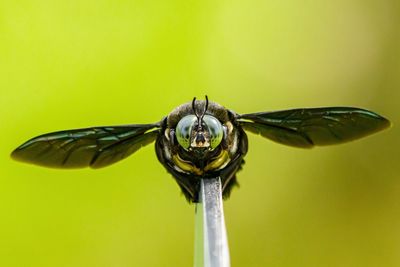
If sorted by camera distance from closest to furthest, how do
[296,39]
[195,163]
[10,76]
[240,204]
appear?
[195,163]
[10,76]
[240,204]
[296,39]

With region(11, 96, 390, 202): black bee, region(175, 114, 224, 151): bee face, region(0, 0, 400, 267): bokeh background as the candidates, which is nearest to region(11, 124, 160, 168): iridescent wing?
region(11, 96, 390, 202): black bee

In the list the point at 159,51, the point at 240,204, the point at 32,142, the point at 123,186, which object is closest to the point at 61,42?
the point at 159,51

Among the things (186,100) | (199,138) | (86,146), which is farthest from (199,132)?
(186,100)

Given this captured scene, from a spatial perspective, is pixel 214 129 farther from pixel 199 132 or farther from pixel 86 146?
pixel 86 146

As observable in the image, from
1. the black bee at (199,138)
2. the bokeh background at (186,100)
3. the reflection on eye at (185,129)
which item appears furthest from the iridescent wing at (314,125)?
the bokeh background at (186,100)

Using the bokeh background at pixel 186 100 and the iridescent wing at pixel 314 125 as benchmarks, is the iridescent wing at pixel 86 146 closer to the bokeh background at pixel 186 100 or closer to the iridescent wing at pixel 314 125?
the iridescent wing at pixel 314 125

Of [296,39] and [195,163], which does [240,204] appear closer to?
[296,39]
